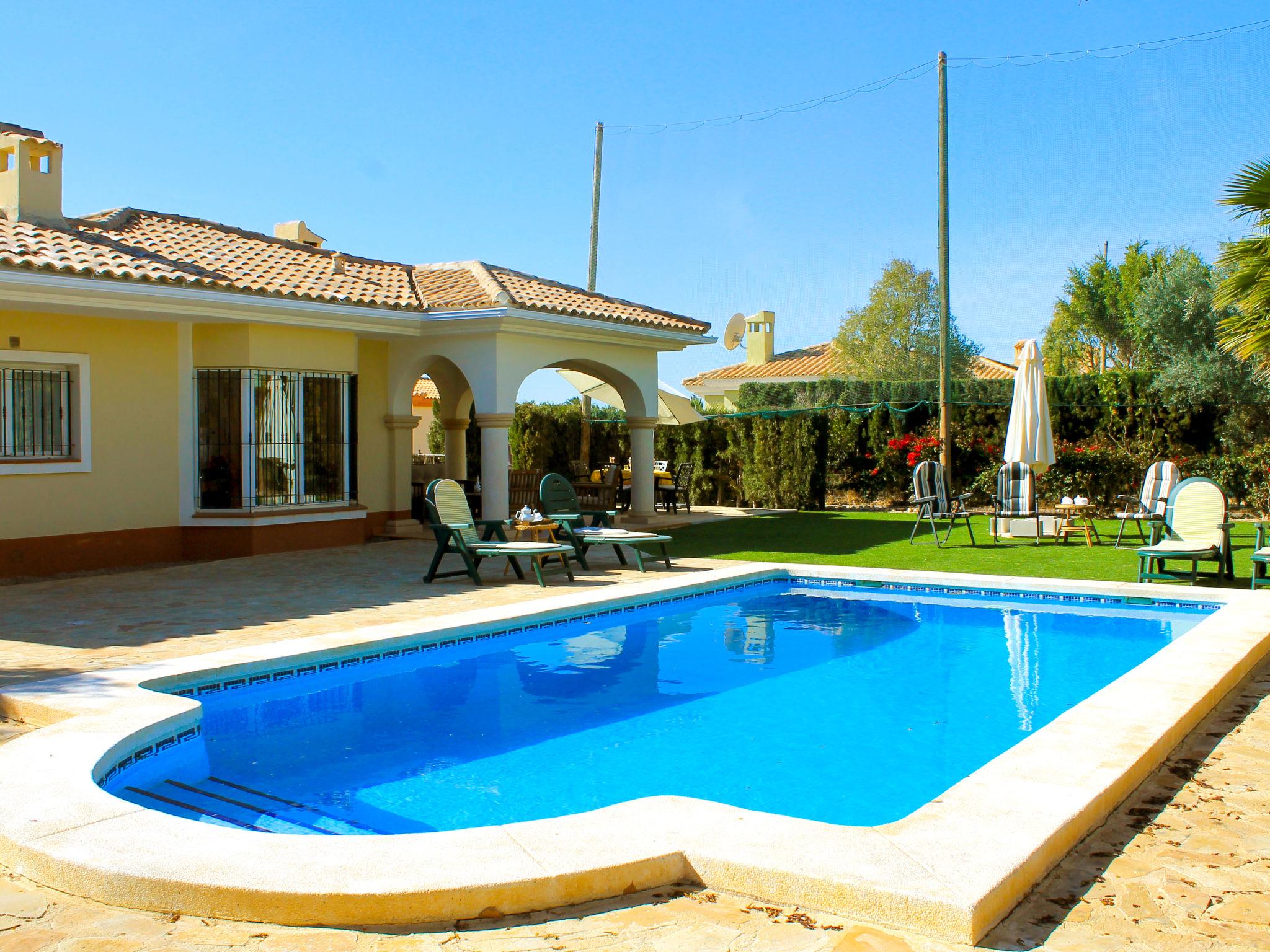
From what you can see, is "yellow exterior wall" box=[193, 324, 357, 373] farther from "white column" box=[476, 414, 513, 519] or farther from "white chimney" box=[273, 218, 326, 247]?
"white chimney" box=[273, 218, 326, 247]

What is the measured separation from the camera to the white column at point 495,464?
49.2ft

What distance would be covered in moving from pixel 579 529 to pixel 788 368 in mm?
41242

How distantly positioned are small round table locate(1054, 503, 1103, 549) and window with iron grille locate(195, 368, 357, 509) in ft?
34.8

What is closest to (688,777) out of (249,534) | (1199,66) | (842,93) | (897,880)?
(897,880)

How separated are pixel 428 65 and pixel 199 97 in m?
4.63

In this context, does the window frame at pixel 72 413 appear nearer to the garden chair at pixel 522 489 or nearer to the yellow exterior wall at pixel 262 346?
the yellow exterior wall at pixel 262 346

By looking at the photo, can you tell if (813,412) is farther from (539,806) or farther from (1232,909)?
(1232,909)

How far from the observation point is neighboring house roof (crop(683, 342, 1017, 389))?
51.8 meters

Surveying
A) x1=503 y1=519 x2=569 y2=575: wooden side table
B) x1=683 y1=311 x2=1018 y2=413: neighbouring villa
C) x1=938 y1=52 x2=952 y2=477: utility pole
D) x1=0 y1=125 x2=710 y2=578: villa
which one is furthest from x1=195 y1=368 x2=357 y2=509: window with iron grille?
x1=683 y1=311 x2=1018 y2=413: neighbouring villa

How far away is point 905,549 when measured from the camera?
14.8 meters

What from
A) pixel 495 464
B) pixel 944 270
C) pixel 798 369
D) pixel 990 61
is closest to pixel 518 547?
pixel 495 464

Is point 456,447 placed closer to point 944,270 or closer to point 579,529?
point 579,529

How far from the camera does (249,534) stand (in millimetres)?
13453

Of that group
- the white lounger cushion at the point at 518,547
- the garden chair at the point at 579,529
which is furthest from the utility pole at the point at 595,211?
the white lounger cushion at the point at 518,547
